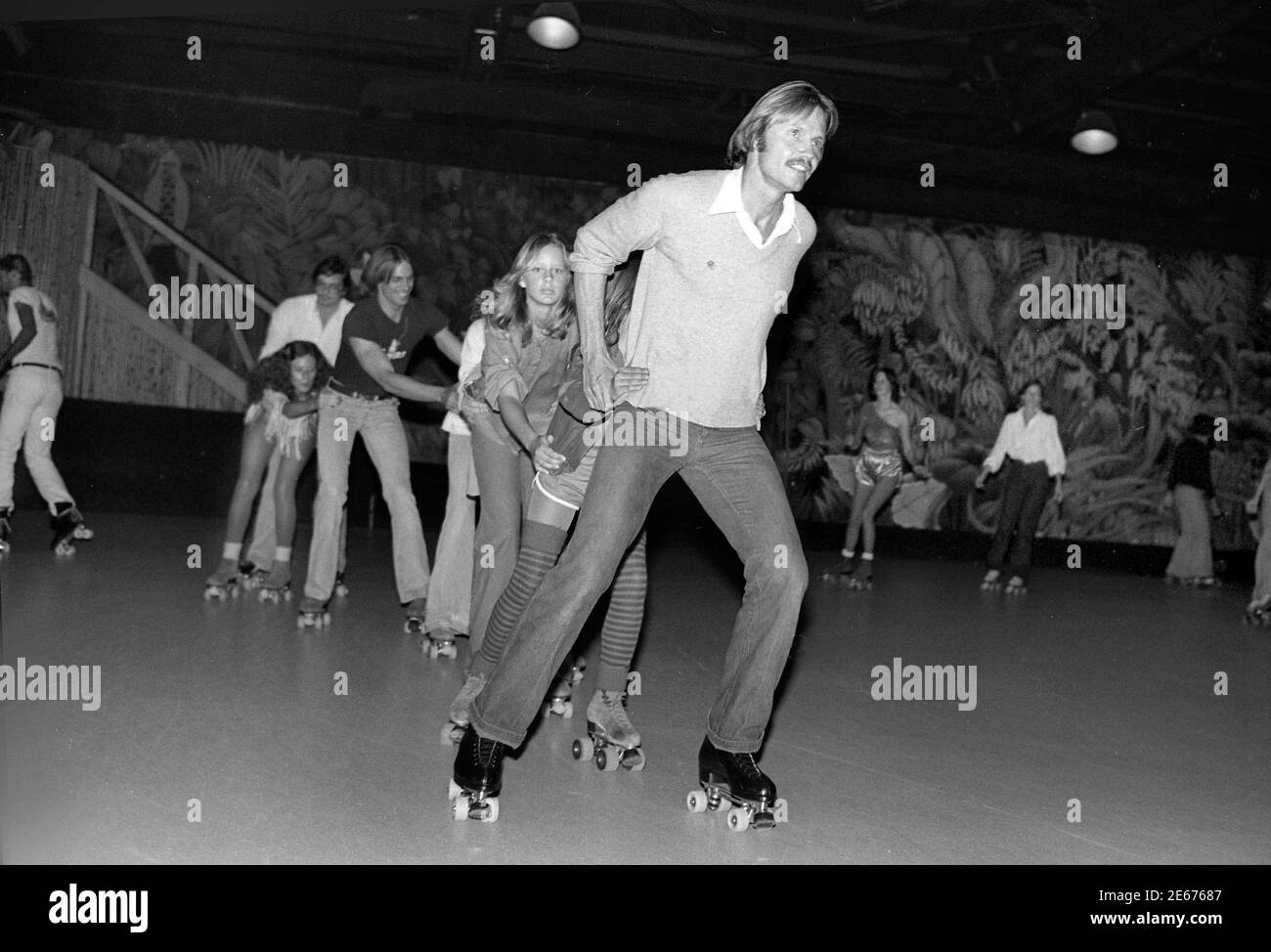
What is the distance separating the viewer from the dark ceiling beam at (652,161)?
961cm

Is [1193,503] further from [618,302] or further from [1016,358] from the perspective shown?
[618,302]

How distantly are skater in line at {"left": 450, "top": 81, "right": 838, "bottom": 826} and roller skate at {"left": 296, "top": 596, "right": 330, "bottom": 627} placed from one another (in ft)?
7.80

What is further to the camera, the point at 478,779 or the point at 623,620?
the point at 623,620

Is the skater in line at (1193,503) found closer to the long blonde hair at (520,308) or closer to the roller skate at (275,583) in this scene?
the roller skate at (275,583)

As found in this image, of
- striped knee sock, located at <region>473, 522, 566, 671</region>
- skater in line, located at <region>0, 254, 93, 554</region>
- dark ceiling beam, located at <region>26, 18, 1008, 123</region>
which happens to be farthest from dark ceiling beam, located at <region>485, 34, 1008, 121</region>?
striped knee sock, located at <region>473, 522, 566, 671</region>

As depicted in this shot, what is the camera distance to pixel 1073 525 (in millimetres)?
11461

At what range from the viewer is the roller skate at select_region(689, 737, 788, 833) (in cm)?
258

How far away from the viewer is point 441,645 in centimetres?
443

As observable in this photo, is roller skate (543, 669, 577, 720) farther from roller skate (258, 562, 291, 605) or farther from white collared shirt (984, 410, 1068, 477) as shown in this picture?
white collared shirt (984, 410, 1068, 477)

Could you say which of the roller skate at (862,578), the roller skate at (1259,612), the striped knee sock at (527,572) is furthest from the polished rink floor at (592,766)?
the roller skate at (862,578)

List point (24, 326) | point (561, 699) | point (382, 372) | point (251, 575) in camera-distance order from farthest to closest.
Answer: point (24, 326), point (251, 575), point (382, 372), point (561, 699)

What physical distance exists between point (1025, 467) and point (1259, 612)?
1.94 metres

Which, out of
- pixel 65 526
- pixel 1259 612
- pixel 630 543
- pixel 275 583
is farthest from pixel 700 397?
pixel 1259 612

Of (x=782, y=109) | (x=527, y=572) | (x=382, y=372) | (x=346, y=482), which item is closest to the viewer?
(x=782, y=109)
